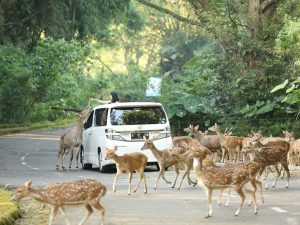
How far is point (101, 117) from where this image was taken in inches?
934

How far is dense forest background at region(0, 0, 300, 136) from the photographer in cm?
3023

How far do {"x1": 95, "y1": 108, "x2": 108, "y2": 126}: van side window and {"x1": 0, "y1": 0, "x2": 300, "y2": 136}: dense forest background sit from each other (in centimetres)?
559

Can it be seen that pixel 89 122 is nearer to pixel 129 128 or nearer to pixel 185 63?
pixel 129 128

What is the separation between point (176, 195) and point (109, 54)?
92491 mm

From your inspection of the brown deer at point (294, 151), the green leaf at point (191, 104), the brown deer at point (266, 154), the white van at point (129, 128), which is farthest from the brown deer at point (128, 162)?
the green leaf at point (191, 104)

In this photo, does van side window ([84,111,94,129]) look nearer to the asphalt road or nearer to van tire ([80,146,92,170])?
van tire ([80,146,92,170])

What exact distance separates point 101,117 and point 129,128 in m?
1.37

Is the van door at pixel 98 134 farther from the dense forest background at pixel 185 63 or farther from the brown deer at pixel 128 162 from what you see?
the dense forest background at pixel 185 63

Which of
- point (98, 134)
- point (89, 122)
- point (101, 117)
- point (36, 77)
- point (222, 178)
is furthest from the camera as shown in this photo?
point (36, 77)

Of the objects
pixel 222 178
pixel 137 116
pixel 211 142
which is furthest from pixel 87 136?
pixel 222 178

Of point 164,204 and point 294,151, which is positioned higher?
point 294,151

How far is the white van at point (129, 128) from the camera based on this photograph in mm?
22641

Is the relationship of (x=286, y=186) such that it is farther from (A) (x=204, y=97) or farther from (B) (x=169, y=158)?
(A) (x=204, y=97)

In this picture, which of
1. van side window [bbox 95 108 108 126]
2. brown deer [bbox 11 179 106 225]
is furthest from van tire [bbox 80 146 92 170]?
brown deer [bbox 11 179 106 225]
